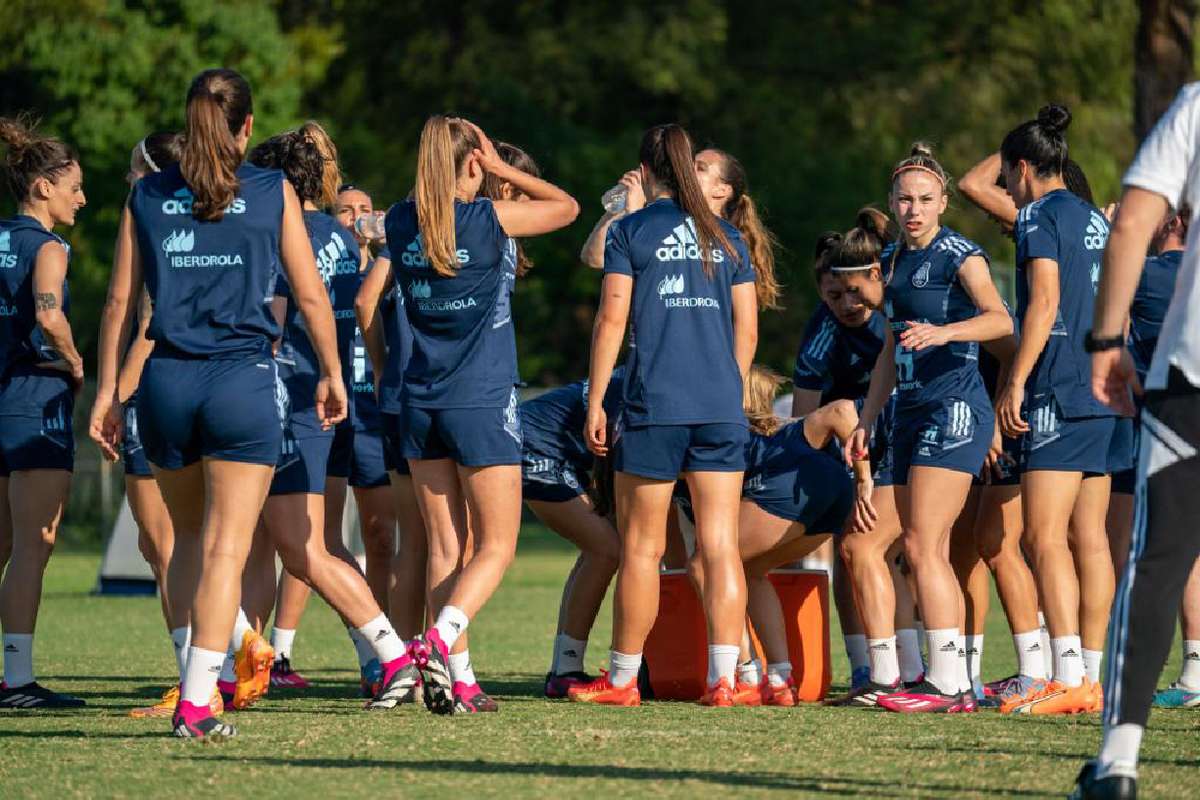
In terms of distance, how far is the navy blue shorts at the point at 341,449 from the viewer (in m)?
9.16

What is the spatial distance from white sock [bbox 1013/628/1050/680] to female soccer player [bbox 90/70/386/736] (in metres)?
3.33

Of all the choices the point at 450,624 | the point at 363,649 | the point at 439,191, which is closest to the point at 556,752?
the point at 450,624

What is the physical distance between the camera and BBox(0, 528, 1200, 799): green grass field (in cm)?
566

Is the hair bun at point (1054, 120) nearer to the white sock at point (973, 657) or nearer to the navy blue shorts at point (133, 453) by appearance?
the white sock at point (973, 657)

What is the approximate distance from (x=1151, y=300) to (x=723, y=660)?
241 cm

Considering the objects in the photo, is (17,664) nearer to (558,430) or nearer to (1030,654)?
(558,430)

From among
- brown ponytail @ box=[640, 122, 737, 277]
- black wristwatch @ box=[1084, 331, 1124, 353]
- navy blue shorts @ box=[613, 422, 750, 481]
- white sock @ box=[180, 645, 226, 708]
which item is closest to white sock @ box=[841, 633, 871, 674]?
navy blue shorts @ box=[613, 422, 750, 481]

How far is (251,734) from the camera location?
22.6 feet

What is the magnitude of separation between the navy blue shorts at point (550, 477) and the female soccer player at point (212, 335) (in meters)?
2.20

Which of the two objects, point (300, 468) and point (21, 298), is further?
point (21, 298)

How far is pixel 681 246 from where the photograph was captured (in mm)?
7910

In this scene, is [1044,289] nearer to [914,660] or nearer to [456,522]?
[914,660]

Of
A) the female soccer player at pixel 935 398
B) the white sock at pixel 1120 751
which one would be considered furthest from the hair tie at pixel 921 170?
the white sock at pixel 1120 751

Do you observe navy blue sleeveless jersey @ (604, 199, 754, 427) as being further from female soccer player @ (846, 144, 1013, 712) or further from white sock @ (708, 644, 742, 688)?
white sock @ (708, 644, 742, 688)
